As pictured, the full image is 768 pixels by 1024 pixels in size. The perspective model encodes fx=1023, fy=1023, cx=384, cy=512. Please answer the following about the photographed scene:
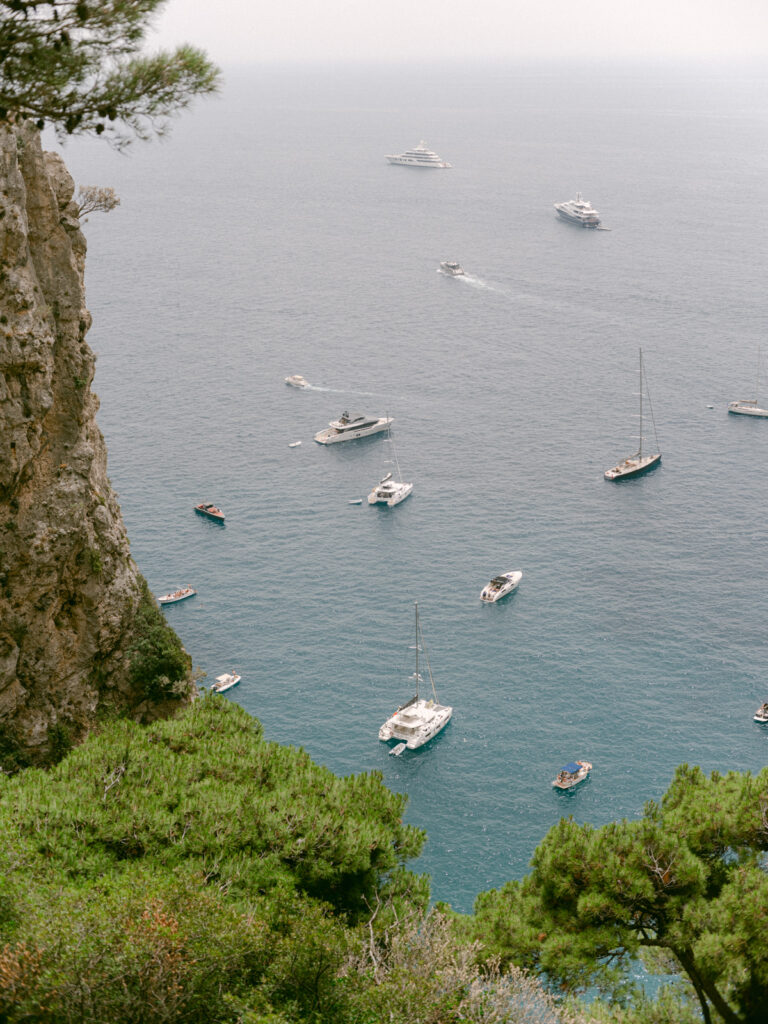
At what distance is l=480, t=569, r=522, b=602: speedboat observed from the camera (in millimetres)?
84125

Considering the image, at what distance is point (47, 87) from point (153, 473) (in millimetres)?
84609

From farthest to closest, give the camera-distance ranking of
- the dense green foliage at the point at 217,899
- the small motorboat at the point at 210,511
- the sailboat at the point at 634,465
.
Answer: the sailboat at the point at 634,465 < the small motorboat at the point at 210,511 < the dense green foliage at the point at 217,899

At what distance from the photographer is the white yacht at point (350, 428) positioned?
114 metres

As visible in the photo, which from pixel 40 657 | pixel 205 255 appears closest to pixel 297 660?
pixel 40 657

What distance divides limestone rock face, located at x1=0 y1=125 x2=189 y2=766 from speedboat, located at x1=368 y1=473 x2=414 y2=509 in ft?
183

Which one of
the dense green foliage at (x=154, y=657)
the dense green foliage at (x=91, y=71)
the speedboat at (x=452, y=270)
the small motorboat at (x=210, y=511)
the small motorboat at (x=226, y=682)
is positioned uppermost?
the dense green foliage at (x=91, y=71)

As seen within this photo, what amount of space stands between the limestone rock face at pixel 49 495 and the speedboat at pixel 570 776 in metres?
30.5

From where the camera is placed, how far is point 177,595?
83875 mm

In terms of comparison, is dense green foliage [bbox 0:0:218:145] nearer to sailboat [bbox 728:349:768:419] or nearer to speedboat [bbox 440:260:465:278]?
sailboat [bbox 728:349:768:419]

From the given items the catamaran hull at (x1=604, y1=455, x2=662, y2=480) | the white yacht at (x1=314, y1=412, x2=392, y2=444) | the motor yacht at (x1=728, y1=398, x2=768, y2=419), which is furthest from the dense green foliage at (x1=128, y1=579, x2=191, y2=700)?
the motor yacht at (x1=728, y1=398, x2=768, y2=419)

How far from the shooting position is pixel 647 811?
27.4 metres

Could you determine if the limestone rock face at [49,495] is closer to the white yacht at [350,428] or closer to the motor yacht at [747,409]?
the white yacht at [350,428]

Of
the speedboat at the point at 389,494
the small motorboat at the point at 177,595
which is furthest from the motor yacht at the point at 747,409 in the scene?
the small motorboat at the point at 177,595

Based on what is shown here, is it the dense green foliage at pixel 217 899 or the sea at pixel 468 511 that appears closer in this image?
the dense green foliage at pixel 217 899
